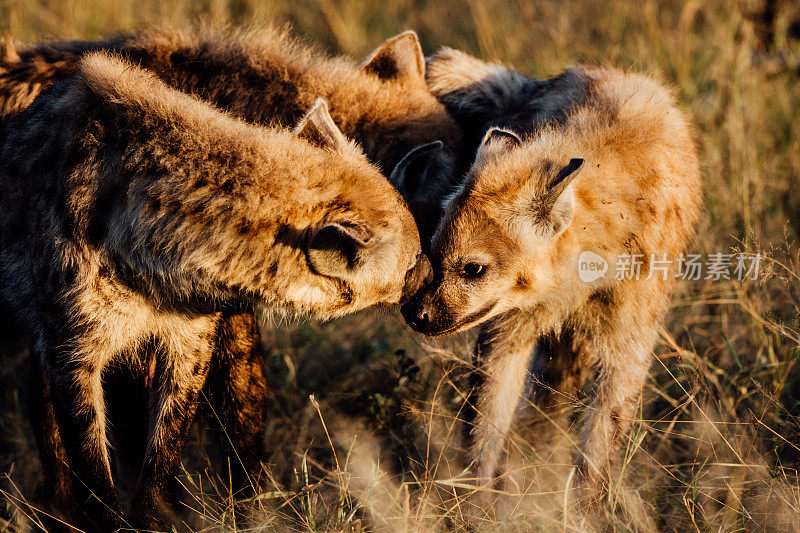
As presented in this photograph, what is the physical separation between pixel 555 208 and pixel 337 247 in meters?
0.82

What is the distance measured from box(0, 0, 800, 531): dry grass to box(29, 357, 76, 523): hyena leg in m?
0.14

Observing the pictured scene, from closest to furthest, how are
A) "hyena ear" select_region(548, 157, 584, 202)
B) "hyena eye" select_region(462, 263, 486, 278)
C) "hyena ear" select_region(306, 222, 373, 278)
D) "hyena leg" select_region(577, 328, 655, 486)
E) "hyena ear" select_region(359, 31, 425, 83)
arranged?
"hyena ear" select_region(306, 222, 373, 278)
"hyena ear" select_region(548, 157, 584, 202)
"hyena eye" select_region(462, 263, 486, 278)
"hyena leg" select_region(577, 328, 655, 486)
"hyena ear" select_region(359, 31, 425, 83)

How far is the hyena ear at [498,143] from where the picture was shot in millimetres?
2996

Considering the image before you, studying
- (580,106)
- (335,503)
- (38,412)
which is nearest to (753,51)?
(580,106)

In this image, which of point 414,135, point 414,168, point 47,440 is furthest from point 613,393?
point 47,440

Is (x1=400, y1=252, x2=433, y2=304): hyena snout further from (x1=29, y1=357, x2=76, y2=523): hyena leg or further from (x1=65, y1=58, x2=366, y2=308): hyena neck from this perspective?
(x1=29, y1=357, x2=76, y2=523): hyena leg

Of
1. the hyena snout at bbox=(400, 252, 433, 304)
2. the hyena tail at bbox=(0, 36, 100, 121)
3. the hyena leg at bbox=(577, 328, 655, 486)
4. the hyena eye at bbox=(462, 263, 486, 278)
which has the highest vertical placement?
the hyena tail at bbox=(0, 36, 100, 121)

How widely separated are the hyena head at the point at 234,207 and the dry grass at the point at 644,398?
47 cm

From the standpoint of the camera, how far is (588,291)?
303 centimetres

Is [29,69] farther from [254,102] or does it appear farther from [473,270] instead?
[473,270]

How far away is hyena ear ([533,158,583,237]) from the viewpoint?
271cm

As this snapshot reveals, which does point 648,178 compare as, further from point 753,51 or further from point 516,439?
point 753,51

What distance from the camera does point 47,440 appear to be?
3.27m

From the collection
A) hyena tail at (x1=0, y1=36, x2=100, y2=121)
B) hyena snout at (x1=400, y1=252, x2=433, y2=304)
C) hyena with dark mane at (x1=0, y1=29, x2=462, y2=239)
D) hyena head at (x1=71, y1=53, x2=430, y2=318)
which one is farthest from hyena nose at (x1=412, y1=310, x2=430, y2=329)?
hyena tail at (x1=0, y1=36, x2=100, y2=121)
